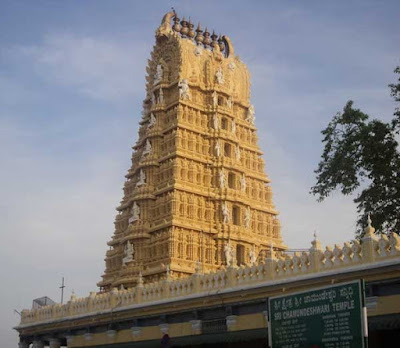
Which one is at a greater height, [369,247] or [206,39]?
[206,39]

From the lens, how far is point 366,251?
72.0 ft

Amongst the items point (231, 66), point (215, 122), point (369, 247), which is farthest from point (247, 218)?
point (369, 247)

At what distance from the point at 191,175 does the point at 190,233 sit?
4.54 metres

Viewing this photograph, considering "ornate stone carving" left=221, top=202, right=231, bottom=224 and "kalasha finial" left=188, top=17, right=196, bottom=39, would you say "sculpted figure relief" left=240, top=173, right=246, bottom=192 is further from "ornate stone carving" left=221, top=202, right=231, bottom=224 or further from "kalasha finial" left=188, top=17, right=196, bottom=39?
"kalasha finial" left=188, top=17, right=196, bottom=39

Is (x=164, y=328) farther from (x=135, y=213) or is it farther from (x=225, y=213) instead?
(x=135, y=213)

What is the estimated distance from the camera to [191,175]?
45.9 meters

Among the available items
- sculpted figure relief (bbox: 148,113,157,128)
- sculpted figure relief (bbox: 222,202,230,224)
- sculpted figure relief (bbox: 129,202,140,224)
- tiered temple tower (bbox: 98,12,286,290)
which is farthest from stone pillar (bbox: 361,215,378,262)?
sculpted figure relief (bbox: 148,113,157,128)

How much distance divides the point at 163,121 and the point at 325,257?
27.9 m

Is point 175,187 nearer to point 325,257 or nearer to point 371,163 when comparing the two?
point 371,163

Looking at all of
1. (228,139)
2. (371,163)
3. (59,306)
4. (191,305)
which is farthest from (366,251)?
(228,139)

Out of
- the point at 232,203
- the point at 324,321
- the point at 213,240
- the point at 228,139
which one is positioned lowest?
the point at 324,321

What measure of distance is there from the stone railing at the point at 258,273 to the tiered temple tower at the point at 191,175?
707cm

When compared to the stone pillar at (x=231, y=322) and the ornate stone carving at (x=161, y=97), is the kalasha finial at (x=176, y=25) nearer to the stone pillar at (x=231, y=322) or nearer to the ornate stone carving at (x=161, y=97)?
the ornate stone carving at (x=161, y=97)

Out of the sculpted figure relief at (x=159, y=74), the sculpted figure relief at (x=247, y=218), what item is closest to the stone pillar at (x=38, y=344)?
the sculpted figure relief at (x=247, y=218)
